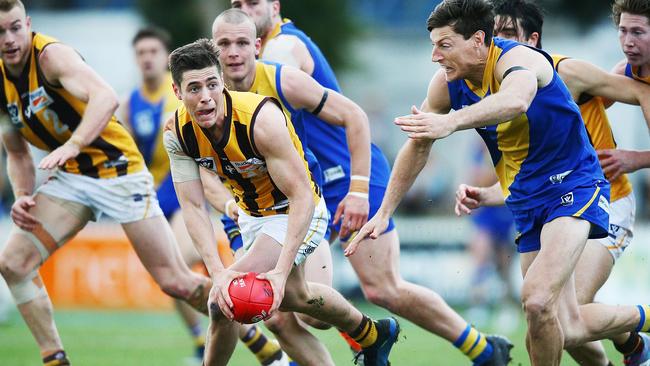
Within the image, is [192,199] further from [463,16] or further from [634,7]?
[634,7]

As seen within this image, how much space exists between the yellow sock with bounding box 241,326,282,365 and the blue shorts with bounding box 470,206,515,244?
686 centimetres

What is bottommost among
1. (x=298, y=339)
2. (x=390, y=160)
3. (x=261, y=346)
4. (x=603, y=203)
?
(x=390, y=160)

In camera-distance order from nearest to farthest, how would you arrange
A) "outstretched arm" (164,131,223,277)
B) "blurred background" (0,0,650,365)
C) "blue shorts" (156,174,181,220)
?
1. "outstretched arm" (164,131,223,277)
2. "blue shorts" (156,174,181,220)
3. "blurred background" (0,0,650,365)

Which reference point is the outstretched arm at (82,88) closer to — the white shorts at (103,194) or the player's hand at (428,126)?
the white shorts at (103,194)

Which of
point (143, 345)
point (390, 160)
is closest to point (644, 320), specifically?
point (143, 345)

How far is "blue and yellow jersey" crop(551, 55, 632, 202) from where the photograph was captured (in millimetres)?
6578

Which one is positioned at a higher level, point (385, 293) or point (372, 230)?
point (372, 230)

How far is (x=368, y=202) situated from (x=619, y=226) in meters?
1.69

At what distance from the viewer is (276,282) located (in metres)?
5.50

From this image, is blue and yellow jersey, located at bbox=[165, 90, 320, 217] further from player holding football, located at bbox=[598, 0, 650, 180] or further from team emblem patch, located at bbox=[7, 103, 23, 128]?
player holding football, located at bbox=[598, 0, 650, 180]

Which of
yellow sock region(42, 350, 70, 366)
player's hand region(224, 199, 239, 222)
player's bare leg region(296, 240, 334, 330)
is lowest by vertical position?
yellow sock region(42, 350, 70, 366)

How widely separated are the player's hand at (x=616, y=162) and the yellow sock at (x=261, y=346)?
271cm

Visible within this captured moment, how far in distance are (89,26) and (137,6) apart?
3.19m

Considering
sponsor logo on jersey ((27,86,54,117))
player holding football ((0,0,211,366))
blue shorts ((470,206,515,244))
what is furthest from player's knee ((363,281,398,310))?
blue shorts ((470,206,515,244))
